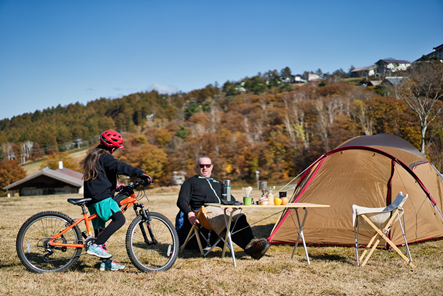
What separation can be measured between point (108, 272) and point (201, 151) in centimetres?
5201

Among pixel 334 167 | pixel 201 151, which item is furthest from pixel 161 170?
pixel 334 167

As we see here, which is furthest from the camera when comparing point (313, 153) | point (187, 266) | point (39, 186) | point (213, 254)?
point (313, 153)

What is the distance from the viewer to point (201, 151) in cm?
5612

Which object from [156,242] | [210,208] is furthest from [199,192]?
[156,242]

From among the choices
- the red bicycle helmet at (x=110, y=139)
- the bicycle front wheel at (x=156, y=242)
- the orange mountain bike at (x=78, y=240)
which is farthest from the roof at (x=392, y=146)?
the red bicycle helmet at (x=110, y=139)

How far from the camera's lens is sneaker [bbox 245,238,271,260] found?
4.61 m

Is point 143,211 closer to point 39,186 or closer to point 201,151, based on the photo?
point 39,186

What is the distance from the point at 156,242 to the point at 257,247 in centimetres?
130

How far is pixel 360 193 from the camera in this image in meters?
6.08

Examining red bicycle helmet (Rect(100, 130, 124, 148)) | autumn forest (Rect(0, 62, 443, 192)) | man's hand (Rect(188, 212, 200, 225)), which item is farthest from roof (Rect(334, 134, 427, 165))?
autumn forest (Rect(0, 62, 443, 192))

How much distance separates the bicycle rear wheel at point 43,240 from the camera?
12.9 ft

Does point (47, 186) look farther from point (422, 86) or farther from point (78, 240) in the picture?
point (422, 86)

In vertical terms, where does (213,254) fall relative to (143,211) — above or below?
below

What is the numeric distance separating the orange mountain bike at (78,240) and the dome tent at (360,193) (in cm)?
231
